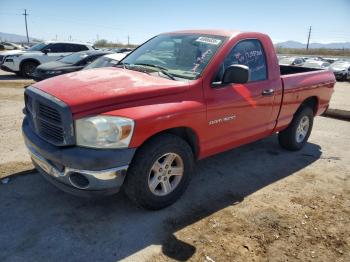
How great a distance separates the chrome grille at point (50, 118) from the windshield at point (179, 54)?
130 cm

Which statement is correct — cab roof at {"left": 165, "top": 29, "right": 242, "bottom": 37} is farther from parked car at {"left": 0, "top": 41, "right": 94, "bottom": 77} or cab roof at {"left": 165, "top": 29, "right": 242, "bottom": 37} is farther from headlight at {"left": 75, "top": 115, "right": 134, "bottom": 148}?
parked car at {"left": 0, "top": 41, "right": 94, "bottom": 77}

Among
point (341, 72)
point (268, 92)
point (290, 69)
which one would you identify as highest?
point (290, 69)

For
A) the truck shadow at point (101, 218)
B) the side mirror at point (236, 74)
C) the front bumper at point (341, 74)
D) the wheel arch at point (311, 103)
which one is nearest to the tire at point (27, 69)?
the truck shadow at point (101, 218)

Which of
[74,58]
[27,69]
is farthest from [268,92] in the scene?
[27,69]

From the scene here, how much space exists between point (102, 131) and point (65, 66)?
351 inches

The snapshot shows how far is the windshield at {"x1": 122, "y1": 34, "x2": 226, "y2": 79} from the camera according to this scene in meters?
3.77

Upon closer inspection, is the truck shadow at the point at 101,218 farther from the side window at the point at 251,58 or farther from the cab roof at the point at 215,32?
the cab roof at the point at 215,32

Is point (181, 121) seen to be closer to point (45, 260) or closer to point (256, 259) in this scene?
point (256, 259)

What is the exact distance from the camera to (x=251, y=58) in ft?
14.2

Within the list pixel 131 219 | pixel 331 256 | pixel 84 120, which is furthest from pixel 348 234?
pixel 84 120

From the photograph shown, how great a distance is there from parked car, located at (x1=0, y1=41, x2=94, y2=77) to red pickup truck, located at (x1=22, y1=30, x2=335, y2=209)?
1088cm

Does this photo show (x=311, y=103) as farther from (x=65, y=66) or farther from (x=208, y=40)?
(x=65, y=66)

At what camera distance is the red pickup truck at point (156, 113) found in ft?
9.57

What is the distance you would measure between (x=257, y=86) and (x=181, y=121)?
4.67 ft
